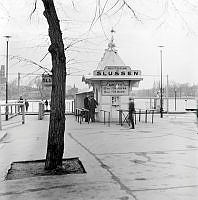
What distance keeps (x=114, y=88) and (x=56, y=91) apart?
46.2 ft

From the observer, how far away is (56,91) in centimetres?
791

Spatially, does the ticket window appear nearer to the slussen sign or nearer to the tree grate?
the slussen sign

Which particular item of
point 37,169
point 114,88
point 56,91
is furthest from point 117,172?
point 114,88

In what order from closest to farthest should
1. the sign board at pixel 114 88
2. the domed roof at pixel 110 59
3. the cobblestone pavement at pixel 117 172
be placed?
1. the cobblestone pavement at pixel 117 172
2. the sign board at pixel 114 88
3. the domed roof at pixel 110 59

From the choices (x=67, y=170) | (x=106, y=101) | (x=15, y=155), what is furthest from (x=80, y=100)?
(x=67, y=170)

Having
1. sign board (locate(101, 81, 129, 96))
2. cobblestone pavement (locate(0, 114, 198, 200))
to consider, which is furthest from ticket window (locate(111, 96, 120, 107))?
cobblestone pavement (locate(0, 114, 198, 200))

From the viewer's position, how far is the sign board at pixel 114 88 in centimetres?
2180

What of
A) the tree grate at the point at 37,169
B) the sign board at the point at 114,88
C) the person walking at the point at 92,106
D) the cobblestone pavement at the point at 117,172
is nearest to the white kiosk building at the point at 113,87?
the sign board at the point at 114,88

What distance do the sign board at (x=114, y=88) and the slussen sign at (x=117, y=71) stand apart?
0.57m

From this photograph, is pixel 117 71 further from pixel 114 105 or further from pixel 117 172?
pixel 117 172

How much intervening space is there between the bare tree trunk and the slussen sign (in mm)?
13620

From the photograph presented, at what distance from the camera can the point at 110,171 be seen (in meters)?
7.43

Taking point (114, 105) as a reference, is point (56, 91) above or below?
above

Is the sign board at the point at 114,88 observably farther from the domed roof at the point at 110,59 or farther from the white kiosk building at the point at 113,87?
the domed roof at the point at 110,59
